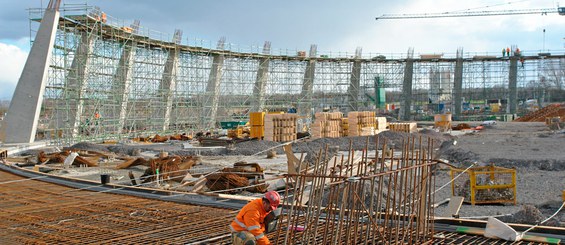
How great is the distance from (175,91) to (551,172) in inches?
1288

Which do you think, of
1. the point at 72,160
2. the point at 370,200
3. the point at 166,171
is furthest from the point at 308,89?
the point at 370,200

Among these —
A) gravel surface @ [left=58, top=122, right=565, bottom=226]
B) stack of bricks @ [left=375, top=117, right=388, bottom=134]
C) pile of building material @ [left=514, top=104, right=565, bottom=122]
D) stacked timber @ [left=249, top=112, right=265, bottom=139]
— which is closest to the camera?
gravel surface @ [left=58, top=122, right=565, bottom=226]

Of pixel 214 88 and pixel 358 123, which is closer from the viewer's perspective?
pixel 358 123

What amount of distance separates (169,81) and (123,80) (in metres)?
6.06

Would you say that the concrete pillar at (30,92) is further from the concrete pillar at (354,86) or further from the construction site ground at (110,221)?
the concrete pillar at (354,86)

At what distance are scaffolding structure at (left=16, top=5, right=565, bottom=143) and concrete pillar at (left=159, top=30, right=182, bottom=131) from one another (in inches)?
3.6

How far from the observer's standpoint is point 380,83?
194 feet

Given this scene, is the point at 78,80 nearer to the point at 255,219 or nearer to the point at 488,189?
the point at 488,189

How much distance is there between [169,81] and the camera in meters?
42.6

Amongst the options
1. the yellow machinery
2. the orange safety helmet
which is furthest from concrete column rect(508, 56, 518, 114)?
the orange safety helmet

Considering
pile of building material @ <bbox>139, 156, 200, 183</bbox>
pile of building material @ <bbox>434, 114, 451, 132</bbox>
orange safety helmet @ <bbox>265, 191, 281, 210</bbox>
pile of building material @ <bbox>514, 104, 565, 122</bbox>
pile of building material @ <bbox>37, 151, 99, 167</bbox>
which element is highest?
pile of building material @ <bbox>514, 104, 565, 122</bbox>

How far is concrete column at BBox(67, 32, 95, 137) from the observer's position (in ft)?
104

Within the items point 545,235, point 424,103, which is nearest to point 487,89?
point 424,103

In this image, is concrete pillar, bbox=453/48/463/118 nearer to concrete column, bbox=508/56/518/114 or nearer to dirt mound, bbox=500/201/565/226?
concrete column, bbox=508/56/518/114
